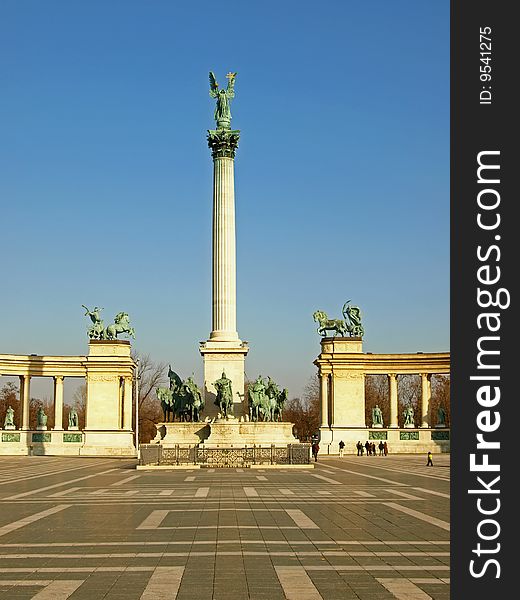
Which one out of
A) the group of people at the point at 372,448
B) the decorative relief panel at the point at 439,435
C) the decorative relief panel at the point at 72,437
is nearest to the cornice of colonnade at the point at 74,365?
the decorative relief panel at the point at 72,437

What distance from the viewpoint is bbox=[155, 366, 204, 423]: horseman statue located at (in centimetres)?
Answer: 7369

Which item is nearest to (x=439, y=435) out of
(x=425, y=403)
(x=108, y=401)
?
(x=425, y=403)

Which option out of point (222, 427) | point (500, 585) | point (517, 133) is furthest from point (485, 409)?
point (222, 427)

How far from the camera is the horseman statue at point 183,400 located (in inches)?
2901

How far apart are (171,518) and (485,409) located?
759 inches

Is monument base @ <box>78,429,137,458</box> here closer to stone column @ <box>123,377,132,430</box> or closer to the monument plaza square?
the monument plaza square

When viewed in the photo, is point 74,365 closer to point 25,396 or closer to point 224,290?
point 25,396

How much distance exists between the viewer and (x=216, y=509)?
3100cm

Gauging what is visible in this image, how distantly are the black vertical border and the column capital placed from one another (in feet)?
227

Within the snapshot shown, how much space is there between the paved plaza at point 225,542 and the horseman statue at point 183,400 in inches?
1239

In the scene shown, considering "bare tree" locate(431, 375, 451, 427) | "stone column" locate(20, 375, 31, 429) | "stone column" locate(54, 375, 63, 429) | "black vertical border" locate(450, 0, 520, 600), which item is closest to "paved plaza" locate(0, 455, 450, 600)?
"black vertical border" locate(450, 0, 520, 600)

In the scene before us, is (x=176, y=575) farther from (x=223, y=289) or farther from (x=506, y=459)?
(x=223, y=289)

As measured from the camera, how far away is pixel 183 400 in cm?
7406

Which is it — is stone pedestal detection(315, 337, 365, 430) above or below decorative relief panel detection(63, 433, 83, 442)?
above
